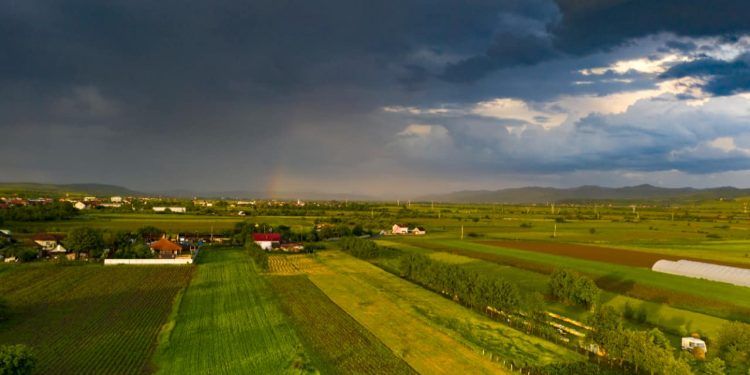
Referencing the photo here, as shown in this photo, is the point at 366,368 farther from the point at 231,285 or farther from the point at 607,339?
the point at 231,285

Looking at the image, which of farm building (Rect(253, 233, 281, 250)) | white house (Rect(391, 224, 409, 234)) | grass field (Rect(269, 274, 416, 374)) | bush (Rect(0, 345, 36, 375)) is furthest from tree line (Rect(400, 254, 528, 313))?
white house (Rect(391, 224, 409, 234))

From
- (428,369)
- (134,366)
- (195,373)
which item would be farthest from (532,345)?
(134,366)

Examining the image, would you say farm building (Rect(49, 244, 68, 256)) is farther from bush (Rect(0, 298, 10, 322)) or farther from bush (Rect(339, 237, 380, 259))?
bush (Rect(339, 237, 380, 259))

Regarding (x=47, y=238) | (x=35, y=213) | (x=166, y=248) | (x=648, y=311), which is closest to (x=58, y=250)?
(x=47, y=238)

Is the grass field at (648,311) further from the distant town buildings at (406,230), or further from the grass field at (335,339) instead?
the distant town buildings at (406,230)

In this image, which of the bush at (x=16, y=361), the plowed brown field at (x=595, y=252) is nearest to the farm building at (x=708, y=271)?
the plowed brown field at (x=595, y=252)

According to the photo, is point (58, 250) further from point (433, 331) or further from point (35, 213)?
point (433, 331)
